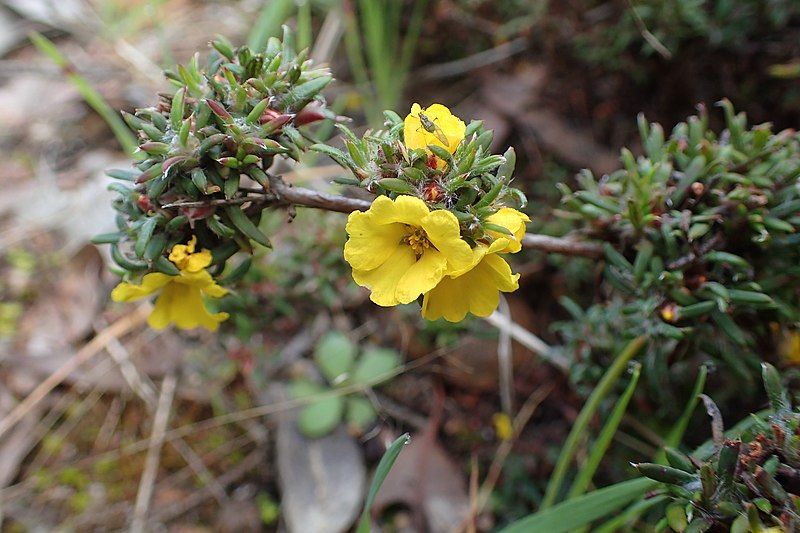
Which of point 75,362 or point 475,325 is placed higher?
point 475,325

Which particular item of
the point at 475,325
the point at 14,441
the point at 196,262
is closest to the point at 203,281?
the point at 196,262

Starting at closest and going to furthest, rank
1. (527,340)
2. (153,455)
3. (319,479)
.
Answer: (527,340), (319,479), (153,455)

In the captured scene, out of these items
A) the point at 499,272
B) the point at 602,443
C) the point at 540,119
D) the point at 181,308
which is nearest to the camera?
the point at 499,272

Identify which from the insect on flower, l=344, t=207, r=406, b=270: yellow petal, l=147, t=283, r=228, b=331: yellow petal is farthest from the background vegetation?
the insect on flower

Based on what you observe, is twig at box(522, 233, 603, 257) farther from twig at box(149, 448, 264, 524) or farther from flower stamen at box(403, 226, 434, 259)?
twig at box(149, 448, 264, 524)

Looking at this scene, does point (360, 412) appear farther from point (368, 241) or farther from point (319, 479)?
point (368, 241)

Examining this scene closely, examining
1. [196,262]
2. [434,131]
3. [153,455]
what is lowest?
[153,455]
